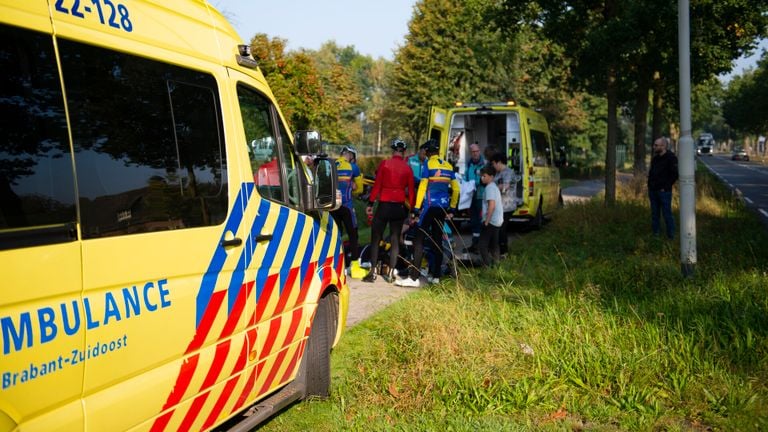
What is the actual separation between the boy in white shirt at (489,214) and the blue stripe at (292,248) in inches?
186

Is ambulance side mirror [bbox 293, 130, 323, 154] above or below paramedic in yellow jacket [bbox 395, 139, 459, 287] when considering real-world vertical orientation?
above

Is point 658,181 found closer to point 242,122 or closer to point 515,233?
point 515,233

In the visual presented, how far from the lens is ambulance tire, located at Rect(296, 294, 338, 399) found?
15.6ft

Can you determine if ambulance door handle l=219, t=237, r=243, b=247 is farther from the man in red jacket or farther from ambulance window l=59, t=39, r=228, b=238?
the man in red jacket

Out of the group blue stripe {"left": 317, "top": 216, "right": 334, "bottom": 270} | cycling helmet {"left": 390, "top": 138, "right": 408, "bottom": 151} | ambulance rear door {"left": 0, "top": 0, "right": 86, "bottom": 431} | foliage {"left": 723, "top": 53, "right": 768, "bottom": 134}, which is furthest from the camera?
foliage {"left": 723, "top": 53, "right": 768, "bottom": 134}

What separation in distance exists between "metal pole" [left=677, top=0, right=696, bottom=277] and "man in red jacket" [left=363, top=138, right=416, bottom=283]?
10.6 feet

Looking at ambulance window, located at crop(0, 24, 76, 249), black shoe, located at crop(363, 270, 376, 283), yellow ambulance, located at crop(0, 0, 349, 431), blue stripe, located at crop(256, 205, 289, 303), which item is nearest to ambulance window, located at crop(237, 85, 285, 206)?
yellow ambulance, located at crop(0, 0, 349, 431)

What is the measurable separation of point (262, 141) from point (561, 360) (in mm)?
2593

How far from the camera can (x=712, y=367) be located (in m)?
4.65

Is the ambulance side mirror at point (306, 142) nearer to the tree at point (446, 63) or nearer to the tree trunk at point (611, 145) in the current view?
the tree trunk at point (611, 145)

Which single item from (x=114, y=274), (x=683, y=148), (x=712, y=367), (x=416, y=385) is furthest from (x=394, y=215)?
(x=114, y=274)

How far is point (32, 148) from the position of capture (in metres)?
2.49

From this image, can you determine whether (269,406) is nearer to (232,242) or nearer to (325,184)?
(232,242)

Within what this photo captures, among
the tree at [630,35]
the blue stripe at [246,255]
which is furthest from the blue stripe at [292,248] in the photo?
the tree at [630,35]
